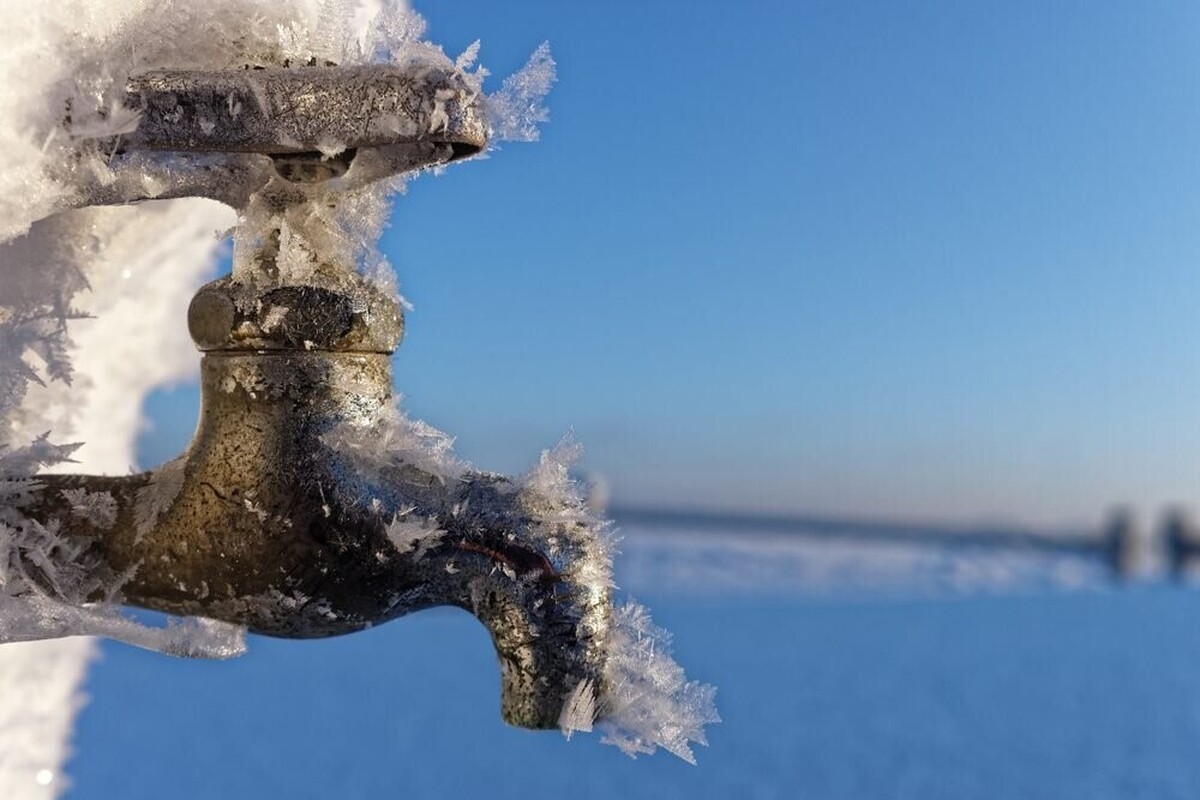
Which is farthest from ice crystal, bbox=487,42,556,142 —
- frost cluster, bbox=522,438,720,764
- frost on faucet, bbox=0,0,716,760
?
frost cluster, bbox=522,438,720,764

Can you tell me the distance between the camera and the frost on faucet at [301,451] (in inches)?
17.2

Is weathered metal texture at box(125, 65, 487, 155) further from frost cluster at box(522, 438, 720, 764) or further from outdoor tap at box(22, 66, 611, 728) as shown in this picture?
frost cluster at box(522, 438, 720, 764)

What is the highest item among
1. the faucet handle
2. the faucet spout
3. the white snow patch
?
the faucet handle

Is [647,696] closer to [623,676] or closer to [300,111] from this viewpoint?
[623,676]

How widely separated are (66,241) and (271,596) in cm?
22

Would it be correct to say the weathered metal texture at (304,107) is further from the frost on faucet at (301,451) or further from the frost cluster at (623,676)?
the frost cluster at (623,676)

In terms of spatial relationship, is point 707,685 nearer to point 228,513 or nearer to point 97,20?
point 228,513

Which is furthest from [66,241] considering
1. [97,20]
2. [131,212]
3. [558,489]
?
[558,489]

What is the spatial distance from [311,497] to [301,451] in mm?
20

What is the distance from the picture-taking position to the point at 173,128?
0.44 meters

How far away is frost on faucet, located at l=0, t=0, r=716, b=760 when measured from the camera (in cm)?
44

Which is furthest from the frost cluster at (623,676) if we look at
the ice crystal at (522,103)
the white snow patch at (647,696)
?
the ice crystal at (522,103)

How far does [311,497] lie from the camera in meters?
0.48

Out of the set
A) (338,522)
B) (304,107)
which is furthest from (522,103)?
(338,522)
